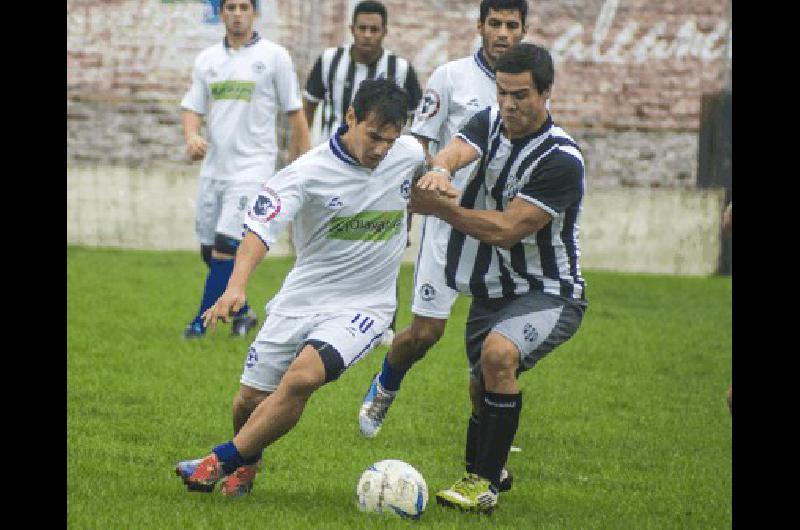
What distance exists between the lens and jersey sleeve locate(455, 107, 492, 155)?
270 inches

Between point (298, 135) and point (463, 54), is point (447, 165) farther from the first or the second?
point (463, 54)

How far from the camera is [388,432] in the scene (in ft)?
27.3

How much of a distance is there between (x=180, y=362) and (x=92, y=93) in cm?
864

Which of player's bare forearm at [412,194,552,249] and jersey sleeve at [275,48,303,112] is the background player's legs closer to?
player's bare forearm at [412,194,552,249]

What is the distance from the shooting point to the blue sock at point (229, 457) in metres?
6.28

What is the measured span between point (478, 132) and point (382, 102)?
0.70 m

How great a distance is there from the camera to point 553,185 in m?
6.59

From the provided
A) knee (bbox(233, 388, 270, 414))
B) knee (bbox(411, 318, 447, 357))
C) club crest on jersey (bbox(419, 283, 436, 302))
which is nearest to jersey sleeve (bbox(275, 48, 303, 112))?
club crest on jersey (bbox(419, 283, 436, 302))

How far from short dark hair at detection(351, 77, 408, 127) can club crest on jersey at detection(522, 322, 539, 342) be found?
101 centimetres

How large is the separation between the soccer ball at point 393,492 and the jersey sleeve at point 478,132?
4.84 feet

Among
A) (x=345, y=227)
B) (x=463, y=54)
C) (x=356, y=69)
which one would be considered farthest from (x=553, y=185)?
Result: (x=463, y=54)

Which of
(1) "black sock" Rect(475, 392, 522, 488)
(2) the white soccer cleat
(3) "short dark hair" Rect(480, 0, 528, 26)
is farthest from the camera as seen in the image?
(3) "short dark hair" Rect(480, 0, 528, 26)

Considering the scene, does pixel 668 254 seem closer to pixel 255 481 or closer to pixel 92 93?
pixel 92 93

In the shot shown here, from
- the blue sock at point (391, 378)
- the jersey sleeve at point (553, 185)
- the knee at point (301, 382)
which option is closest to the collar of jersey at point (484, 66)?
the blue sock at point (391, 378)
